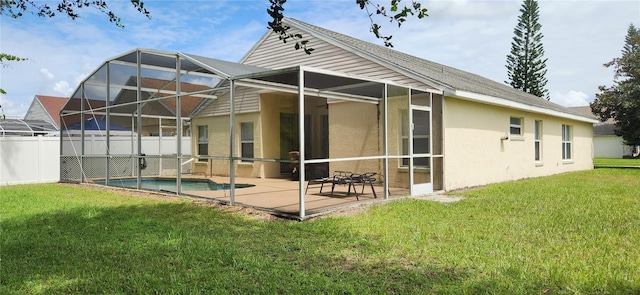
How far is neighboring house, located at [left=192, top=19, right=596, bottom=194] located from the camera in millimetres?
9914

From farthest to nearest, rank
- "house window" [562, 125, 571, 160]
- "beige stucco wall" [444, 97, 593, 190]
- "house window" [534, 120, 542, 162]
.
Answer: "house window" [562, 125, 571, 160]
"house window" [534, 120, 542, 162]
"beige stucco wall" [444, 97, 593, 190]

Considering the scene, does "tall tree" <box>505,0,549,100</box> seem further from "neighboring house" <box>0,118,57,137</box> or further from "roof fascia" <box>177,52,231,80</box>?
"neighboring house" <box>0,118,57,137</box>

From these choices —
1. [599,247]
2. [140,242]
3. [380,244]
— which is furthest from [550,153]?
[140,242]

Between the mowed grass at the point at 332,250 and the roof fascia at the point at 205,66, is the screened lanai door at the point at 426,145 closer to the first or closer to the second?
the mowed grass at the point at 332,250

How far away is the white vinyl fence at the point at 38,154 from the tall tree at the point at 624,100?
24.1 meters

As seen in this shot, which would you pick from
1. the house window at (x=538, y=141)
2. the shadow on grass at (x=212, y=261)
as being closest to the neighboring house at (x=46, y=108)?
the shadow on grass at (x=212, y=261)

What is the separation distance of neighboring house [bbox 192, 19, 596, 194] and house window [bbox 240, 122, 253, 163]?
37mm

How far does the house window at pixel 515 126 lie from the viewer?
13.5m

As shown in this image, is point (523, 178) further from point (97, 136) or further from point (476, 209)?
point (97, 136)

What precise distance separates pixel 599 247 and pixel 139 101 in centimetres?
1016

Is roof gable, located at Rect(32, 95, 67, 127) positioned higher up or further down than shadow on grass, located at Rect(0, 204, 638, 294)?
higher up

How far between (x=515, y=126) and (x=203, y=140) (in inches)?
445

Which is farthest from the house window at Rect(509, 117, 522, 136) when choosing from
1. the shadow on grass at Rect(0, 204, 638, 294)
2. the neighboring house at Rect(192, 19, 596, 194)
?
the shadow on grass at Rect(0, 204, 638, 294)

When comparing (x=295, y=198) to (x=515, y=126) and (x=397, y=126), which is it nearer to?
(x=397, y=126)
